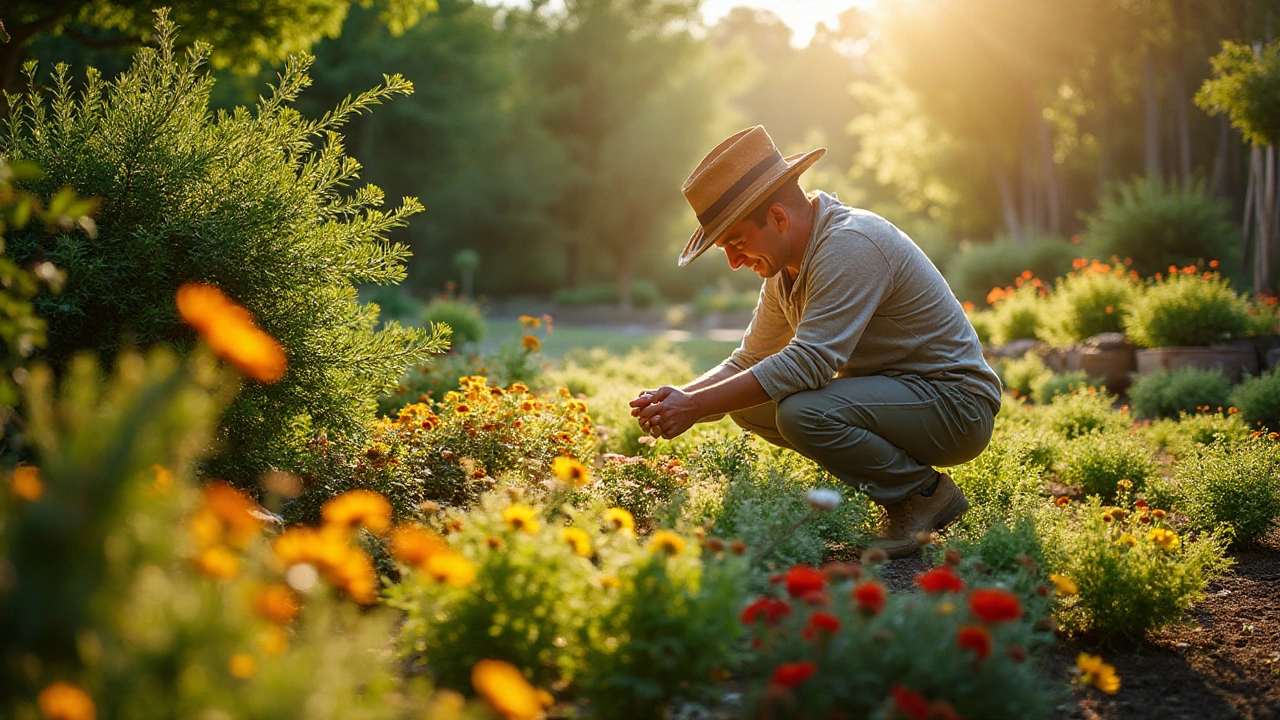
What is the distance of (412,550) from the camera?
173cm

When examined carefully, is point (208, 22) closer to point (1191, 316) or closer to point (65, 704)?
point (65, 704)

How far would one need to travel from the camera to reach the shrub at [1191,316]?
7.62 meters

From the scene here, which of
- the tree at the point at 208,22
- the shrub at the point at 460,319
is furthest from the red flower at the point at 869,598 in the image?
the shrub at the point at 460,319

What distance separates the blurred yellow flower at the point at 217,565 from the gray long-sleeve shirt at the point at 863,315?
220 centimetres

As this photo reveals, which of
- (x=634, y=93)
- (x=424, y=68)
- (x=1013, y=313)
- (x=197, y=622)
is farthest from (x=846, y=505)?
(x=634, y=93)

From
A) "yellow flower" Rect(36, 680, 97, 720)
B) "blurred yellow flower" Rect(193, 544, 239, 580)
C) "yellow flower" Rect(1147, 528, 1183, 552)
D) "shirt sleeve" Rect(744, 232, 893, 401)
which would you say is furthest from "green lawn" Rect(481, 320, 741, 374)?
"yellow flower" Rect(36, 680, 97, 720)

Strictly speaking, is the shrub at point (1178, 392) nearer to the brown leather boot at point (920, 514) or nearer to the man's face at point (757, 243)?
the brown leather boot at point (920, 514)

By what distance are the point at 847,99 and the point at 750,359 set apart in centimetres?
5147

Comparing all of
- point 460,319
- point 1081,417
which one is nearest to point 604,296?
point 460,319

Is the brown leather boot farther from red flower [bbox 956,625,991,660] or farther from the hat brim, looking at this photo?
red flower [bbox 956,625,991,660]

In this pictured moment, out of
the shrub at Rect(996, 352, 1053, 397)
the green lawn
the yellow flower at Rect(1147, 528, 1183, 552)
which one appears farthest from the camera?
the green lawn

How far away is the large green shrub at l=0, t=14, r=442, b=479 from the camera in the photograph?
3.26 m

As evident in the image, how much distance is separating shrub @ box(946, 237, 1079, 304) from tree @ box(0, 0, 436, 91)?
1152 centimetres

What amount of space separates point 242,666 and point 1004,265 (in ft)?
49.9
